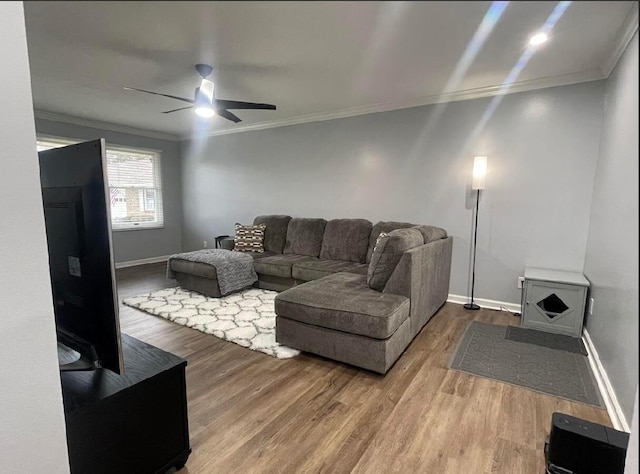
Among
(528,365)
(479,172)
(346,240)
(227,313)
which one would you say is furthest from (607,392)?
(227,313)

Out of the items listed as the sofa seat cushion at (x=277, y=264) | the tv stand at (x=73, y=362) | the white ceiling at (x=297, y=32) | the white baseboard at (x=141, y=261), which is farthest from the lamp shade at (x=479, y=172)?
the white baseboard at (x=141, y=261)

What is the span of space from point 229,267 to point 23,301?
2.97 meters

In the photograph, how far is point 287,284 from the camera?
3.96 meters

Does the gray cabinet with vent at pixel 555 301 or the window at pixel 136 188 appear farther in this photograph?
the window at pixel 136 188

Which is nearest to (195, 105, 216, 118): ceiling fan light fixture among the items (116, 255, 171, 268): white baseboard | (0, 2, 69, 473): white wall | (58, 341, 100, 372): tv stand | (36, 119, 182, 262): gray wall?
(0, 2, 69, 473): white wall

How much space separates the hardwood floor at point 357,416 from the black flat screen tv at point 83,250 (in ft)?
2.58

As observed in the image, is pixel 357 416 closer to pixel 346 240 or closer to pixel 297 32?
pixel 297 32

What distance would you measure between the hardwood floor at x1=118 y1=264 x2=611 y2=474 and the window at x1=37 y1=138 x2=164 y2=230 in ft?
11.0

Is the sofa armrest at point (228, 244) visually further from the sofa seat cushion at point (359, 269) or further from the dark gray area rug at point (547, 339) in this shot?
the dark gray area rug at point (547, 339)

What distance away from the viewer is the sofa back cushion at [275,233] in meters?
4.56

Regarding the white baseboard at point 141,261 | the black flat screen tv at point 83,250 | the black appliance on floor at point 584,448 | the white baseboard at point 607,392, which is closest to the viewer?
the black flat screen tv at point 83,250

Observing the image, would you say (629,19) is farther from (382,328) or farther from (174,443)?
(382,328)

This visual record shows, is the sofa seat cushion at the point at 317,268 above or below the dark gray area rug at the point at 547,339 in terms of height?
above

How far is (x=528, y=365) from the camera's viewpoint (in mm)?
2314
